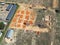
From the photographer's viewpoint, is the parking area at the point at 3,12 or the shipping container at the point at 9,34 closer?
the shipping container at the point at 9,34

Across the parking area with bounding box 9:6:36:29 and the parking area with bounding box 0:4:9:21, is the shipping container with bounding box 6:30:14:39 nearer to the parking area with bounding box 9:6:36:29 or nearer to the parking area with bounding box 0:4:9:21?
the parking area with bounding box 9:6:36:29

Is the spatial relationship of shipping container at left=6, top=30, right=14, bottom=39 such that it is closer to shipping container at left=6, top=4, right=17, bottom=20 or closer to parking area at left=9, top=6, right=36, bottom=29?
parking area at left=9, top=6, right=36, bottom=29

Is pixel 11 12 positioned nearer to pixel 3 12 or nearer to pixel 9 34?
pixel 3 12

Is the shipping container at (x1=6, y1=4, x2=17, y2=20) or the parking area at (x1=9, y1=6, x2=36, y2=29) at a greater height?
the shipping container at (x1=6, y1=4, x2=17, y2=20)

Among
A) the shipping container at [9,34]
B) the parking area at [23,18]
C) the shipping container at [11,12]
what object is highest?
the shipping container at [11,12]

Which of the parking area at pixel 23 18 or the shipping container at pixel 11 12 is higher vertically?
the shipping container at pixel 11 12

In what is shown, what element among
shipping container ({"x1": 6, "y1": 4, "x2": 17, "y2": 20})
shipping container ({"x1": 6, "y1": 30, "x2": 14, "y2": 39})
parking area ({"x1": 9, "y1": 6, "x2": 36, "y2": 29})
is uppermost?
shipping container ({"x1": 6, "y1": 4, "x2": 17, "y2": 20})

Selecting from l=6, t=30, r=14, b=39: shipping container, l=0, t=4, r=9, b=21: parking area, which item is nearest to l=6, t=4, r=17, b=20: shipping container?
l=0, t=4, r=9, b=21: parking area

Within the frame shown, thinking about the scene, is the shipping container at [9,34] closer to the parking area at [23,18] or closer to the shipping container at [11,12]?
the parking area at [23,18]

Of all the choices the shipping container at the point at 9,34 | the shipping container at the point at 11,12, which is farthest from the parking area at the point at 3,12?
the shipping container at the point at 9,34

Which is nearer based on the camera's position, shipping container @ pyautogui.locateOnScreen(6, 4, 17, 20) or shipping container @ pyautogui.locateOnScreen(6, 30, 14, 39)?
shipping container @ pyautogui.locateOnScreen(6, 30, 14, 39)
